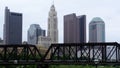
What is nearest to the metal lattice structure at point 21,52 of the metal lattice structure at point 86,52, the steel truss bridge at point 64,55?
the steel truss bridge at point 64,55

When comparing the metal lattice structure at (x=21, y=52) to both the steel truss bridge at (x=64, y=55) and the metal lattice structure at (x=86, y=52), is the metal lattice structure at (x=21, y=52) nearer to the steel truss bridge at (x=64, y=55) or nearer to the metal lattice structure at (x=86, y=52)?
the steel truss bridge at (x=64, y=55)

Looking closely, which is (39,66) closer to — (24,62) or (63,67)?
(24,62)

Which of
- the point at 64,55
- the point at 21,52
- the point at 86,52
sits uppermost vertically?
the point at 86,52

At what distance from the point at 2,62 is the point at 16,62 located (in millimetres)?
3111

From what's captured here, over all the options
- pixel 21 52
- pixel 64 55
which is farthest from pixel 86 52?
pixel 21 52

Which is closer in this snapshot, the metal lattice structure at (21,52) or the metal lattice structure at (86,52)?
the metal lattice structure at (86,52)

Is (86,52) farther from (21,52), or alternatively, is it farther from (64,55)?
(21,52)

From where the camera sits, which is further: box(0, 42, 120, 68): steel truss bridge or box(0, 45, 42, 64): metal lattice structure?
box(0, 45, 42, 64): metal lattice structure

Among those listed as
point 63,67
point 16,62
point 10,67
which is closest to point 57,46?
point 16,62

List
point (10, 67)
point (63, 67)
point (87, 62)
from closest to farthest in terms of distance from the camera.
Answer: point (87, 62)
point (10, 67)
point (63, 67)

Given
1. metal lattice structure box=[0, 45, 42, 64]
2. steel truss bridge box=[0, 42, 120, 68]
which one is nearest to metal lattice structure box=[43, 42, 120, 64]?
steel truss bridge box=[0, 42, 120, 68]

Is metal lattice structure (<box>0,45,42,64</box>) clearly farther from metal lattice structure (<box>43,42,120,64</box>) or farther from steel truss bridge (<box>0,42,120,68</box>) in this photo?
metal lattice structure (<box>43,42,120,64</box>)

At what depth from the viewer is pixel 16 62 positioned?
3713 inches

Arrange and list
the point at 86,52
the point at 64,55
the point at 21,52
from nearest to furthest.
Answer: the point at 64,55 < the point at 86,52 < the point at 21,52
